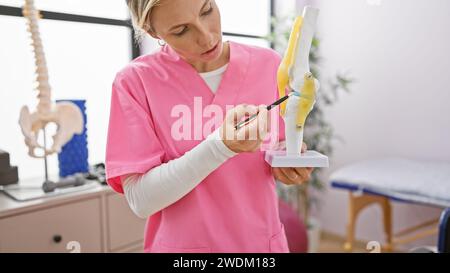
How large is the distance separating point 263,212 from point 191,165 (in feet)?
0.54

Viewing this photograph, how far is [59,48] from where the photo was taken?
0.68 metres

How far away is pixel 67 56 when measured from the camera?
675mm

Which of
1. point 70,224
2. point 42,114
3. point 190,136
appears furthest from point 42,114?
point 190,136

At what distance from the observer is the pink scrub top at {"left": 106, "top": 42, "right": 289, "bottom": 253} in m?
0.45

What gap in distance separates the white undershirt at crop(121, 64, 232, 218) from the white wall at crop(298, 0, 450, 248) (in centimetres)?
24

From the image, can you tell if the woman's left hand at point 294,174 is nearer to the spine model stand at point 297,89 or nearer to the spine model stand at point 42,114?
the spine model stand at point 297,89

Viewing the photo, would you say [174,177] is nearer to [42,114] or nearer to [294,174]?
[294,174]

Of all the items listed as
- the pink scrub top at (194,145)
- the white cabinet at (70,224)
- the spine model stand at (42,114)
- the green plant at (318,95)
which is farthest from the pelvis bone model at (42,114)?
the green plant at (318,95)

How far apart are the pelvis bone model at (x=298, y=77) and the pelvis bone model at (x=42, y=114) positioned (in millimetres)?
496

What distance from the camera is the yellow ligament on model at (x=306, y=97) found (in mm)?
395

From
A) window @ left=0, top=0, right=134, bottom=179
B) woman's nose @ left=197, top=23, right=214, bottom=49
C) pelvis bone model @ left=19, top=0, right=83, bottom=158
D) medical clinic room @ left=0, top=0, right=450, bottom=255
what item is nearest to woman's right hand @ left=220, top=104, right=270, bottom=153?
medical clinic room @ left=0, top=0, right=450, bottom=255

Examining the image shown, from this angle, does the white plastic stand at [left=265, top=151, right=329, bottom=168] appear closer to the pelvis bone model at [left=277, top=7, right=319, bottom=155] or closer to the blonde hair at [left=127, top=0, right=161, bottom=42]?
the pelvis bone model at [left=277, top=7, right=319, bottom=155]
